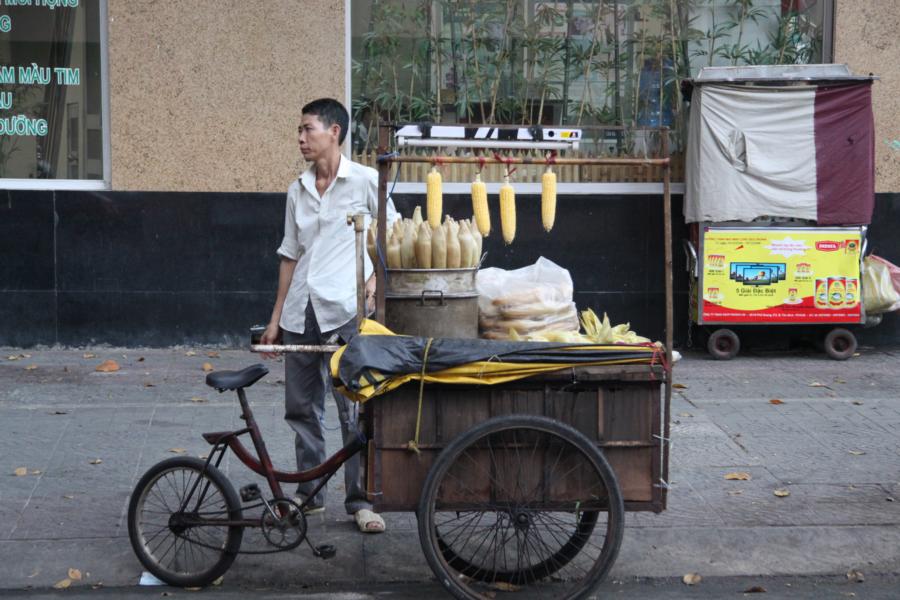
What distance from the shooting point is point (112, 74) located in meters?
9.42

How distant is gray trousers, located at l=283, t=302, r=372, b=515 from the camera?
5.57 metres

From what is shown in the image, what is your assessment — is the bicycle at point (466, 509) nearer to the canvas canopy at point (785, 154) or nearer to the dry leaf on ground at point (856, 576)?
the dry leaf on ground at point (856, 576)

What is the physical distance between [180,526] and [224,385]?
62 cm

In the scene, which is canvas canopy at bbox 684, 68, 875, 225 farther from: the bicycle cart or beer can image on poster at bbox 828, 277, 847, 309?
the bicycle cart

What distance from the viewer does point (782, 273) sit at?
920cm

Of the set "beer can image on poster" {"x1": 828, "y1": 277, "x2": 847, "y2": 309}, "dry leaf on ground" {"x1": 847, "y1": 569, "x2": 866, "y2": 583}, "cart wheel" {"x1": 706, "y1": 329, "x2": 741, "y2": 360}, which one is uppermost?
"beer can image on poster" {"x1": 828, "y1": 277, "x2": 847, "y2": 309}

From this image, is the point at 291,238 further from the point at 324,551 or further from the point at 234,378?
the point at 324,551

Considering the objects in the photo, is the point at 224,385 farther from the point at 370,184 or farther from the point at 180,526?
the point at 370,184

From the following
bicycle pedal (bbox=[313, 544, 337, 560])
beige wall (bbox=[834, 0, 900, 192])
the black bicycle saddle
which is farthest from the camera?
beige wall (bbox=[834, 0, 900, 192])

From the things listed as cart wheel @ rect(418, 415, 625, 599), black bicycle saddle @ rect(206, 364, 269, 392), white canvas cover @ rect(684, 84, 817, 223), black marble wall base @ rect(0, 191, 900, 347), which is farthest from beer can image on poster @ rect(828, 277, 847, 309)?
black bicycle saddle @ rect(206, 364, 269, 392)

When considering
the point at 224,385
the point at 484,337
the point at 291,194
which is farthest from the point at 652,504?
the point at 291,194

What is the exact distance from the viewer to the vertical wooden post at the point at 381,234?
16.0 feet

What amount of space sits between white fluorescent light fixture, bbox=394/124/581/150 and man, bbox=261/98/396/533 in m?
0.89

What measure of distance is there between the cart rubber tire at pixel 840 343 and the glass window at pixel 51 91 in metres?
5.99
